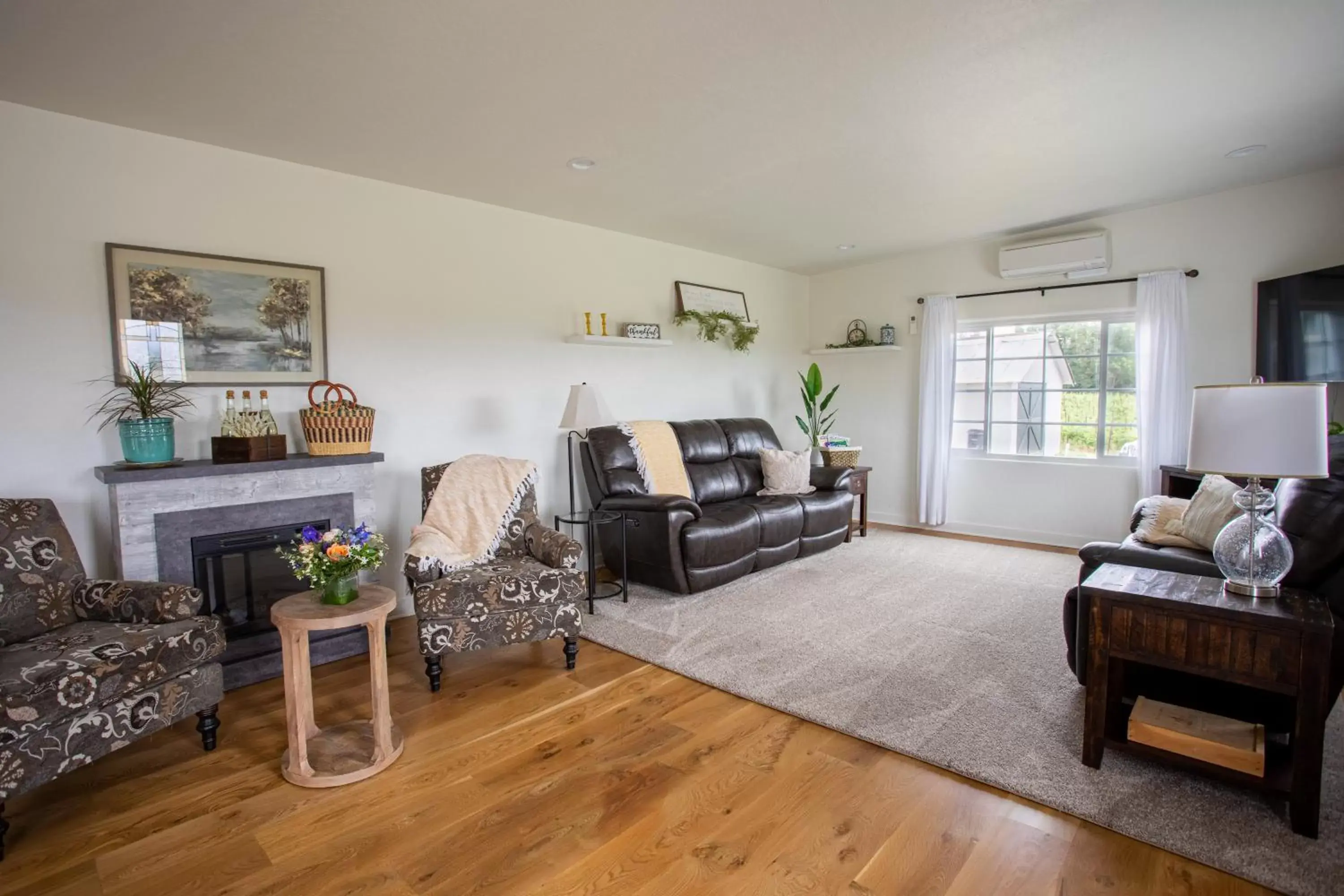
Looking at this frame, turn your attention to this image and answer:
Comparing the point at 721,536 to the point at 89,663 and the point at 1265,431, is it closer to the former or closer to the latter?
the point at 1265,431

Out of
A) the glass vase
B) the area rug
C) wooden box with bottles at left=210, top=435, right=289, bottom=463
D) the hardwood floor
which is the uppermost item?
wooden box with bottles at left=210, top=435, right=289, bottom=463

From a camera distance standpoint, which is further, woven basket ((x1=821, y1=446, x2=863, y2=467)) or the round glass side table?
woven basket ((x1=821, y1=446, x2=863, y2=467))

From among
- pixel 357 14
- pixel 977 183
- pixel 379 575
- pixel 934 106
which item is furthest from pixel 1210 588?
pixel 379 575

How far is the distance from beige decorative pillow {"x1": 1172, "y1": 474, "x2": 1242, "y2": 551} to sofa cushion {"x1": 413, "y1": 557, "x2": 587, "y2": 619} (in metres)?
2.63

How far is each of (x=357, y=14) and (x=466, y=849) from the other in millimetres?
2521

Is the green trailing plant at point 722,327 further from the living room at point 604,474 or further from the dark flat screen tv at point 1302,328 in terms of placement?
the dark flat screen tv at point 1302,328

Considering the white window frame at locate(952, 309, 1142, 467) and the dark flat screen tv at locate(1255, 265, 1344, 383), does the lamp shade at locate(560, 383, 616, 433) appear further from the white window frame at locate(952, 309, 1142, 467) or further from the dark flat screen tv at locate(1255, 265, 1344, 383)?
the dark flat screen tv at locate(1255, 265, 1344, 383)

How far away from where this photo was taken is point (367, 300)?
3537 millimetres

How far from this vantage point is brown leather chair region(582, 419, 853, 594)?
153 inches

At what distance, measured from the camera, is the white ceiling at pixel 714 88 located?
2.08 meters

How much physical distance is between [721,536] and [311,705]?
7.58 ft

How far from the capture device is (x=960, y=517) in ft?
18.6

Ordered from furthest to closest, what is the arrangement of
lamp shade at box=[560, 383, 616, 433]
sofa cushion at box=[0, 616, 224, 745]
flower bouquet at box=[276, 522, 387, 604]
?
lamp shade at box=[560, 383, 616, 433]
flower bouquet at box=[276, 522, 387, 604]
sofa cushion at box=[0, 616, 224, 745]

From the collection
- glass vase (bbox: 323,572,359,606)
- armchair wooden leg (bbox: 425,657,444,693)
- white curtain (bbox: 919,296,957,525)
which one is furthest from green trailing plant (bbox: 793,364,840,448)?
glass vase (bbox: 323,572,359,606)
